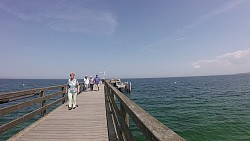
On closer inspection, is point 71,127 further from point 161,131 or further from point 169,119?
point 169,119

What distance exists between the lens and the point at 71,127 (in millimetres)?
5523

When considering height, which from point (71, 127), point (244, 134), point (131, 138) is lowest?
point (244, 134)

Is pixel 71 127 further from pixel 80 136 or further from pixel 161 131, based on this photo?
pixel 161 131

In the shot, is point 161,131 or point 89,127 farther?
point 89,127

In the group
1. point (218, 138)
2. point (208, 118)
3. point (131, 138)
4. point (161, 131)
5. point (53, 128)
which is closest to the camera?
point (161, 131)

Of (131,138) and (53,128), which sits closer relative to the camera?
(131,138)

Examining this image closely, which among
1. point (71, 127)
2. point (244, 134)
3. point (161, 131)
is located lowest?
point (244, 134)

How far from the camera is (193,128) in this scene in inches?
487

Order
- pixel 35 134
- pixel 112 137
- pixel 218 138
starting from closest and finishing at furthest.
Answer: pixel 112 137 → pixel 35 134 → pixel 218 138

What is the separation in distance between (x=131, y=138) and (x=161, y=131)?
0.99m

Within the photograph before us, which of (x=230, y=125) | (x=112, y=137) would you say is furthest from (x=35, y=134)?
(x=230, y=125)

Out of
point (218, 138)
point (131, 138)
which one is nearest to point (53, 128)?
point (131, 138)

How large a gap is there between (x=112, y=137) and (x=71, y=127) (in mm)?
1707

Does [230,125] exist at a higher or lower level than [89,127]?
lower
